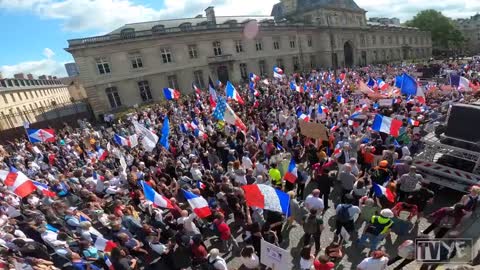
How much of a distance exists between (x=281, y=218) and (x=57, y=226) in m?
6.37

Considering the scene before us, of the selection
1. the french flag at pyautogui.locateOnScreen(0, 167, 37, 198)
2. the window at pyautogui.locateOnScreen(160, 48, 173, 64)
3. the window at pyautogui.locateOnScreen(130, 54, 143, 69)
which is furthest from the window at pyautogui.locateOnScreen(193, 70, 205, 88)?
the french flag at pyautogui.locateOnScreen(0, 167, 37, 198)

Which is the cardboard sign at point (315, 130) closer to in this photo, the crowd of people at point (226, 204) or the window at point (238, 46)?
the crowd of people at point (226, 204)

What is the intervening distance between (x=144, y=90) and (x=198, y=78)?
7246 millimetres

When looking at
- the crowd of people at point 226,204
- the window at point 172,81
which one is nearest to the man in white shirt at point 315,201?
the crowd of people at point 226,204

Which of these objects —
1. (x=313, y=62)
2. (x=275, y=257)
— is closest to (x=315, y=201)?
(x=275, y=257)

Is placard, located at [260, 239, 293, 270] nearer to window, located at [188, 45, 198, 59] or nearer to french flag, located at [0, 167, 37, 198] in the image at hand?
french flag, located at [0, 167, 37, 198]

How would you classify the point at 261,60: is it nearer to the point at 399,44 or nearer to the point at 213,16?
the point at 213,16

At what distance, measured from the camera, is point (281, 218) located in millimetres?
7121

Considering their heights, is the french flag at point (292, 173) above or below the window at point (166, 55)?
below

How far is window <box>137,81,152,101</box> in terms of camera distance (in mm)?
36638

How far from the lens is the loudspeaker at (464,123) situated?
7984 millimetres

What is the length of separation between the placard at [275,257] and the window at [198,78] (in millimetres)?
36153

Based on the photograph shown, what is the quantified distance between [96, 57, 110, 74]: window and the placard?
33921mm

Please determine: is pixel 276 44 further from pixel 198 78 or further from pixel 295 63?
pixel 198 78
